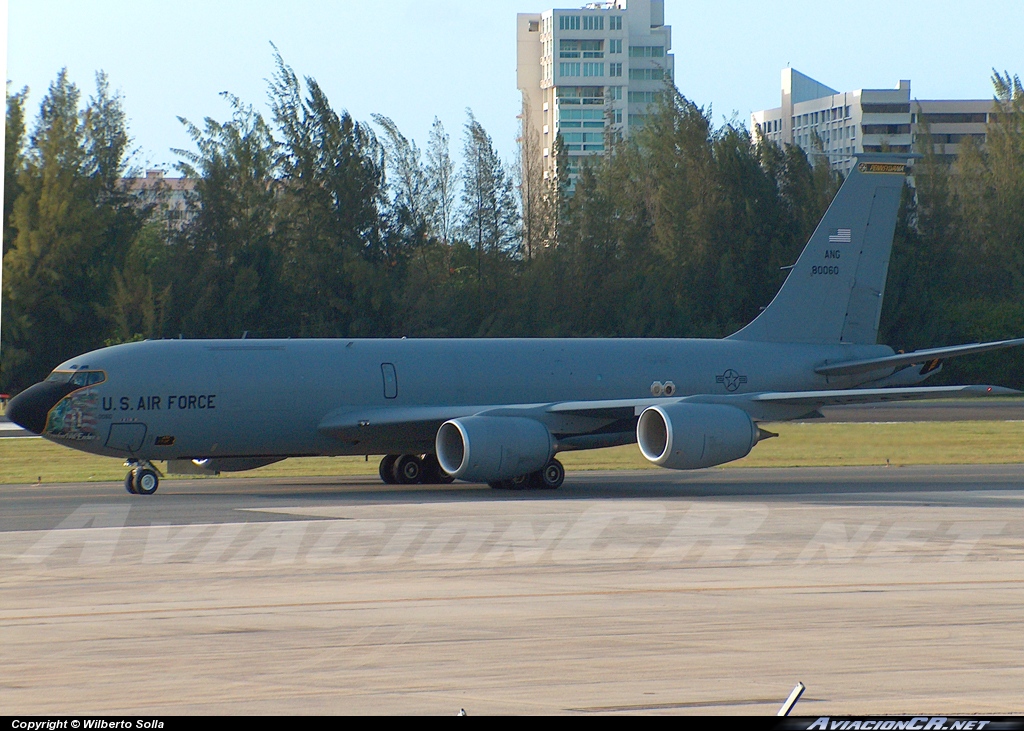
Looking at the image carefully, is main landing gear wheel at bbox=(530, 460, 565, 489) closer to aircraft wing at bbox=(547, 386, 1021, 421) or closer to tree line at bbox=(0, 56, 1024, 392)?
aircraft wing at bbox=(547, 386, 1021, 421)

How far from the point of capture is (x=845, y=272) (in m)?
31.9

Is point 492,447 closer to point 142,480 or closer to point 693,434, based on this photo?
point 693,434

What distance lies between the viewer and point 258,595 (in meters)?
12.4

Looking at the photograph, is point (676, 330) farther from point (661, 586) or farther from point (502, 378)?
point (661, 586)

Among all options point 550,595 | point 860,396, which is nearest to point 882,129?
point 860,396

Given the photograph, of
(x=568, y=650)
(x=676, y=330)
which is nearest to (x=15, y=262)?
(x=676, y=330)

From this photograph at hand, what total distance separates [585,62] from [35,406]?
14579cm

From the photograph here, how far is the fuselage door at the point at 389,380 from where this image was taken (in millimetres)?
26084

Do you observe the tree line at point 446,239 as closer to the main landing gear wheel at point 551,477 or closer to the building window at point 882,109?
the main landing gear wheel at point 551,477

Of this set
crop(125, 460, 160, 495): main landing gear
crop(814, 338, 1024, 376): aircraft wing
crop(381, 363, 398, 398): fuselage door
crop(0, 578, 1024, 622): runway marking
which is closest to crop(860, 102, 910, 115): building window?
crop(814, 338, 1024, 376): aircraft wing

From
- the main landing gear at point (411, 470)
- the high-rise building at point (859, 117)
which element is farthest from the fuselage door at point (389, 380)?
the high-rise building at point (859, 117)

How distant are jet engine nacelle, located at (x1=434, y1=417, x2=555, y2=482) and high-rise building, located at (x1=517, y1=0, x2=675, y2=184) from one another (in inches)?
5440

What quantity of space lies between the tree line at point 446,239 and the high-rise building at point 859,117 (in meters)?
78.4

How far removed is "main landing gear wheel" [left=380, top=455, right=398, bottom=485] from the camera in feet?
91.4
